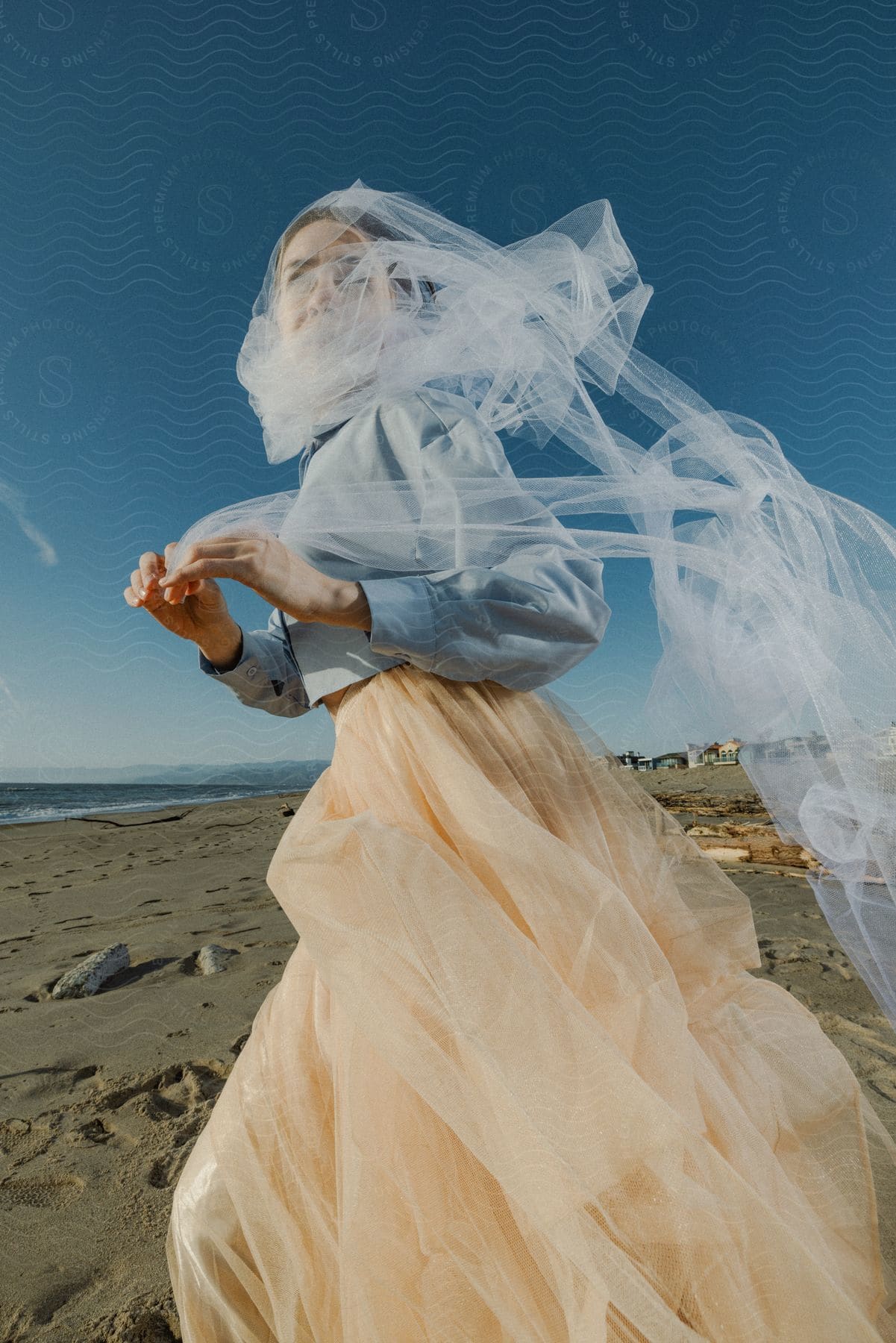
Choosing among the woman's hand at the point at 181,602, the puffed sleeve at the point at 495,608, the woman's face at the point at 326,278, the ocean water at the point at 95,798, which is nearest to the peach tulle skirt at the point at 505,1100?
the puffed sleeve at the point at 495,608

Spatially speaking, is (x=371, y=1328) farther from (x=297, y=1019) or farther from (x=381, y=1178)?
(x=297, y=1019)

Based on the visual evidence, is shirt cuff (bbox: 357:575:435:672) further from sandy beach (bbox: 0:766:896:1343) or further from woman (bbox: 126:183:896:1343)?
sandy beach (bbox: 0:766:896:1343)

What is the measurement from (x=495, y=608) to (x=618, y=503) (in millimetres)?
349

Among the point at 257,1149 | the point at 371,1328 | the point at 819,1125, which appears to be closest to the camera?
the point at 371,1328

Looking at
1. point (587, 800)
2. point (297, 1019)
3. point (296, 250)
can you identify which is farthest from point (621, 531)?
point (297, 1019)

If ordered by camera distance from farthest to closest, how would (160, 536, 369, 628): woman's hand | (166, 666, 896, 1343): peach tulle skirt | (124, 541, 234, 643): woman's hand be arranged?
(124, 541, 234, 643): woman's hand, (160, 536, 369, 628): woman's hand, (166, 666, 896, 1343): peach tulle skirt

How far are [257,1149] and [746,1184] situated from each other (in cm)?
65

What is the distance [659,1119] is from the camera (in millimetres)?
936

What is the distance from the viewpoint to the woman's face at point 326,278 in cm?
146

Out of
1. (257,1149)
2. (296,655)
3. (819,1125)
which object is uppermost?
(296,655)

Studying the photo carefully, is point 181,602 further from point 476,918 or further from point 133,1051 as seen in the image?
point 133,1051

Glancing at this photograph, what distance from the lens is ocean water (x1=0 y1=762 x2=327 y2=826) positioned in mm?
15991

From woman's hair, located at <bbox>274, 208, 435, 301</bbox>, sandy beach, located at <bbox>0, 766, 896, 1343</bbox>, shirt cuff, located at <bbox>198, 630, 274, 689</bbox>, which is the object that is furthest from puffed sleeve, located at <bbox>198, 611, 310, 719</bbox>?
sandy beach, located at <bbox>0, 766, 896, 1343</bbox>

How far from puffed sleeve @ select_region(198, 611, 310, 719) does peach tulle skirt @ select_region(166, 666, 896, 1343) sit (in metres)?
0.30
